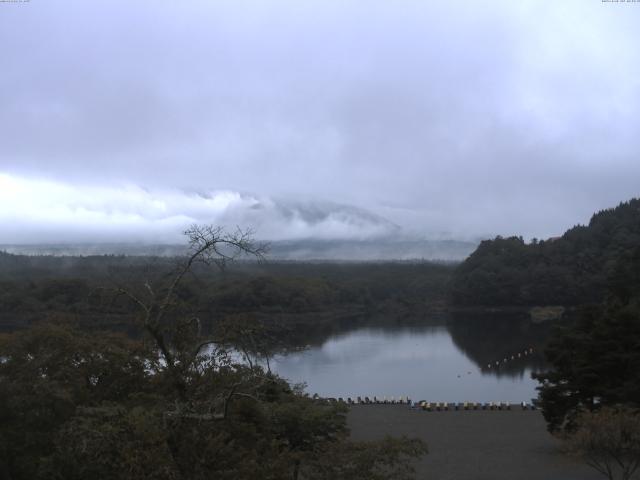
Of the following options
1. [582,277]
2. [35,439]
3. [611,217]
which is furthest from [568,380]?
[611,217]

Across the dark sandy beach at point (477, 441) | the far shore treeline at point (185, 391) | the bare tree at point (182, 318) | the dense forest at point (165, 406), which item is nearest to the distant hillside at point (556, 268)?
the far shore treeline at point (185, 391)

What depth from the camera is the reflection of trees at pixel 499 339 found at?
3516cm

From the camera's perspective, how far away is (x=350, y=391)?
92.5 ft

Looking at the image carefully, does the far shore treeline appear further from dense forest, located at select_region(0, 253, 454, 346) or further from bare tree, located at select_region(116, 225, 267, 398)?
dense forest, located at select_region(0, 253, 454, 346)

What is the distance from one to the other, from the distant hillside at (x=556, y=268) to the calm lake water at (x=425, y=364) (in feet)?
46.6

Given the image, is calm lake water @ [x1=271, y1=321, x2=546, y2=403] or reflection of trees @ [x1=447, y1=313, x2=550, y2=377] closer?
calm lake water @ [x1=271, y1=321, x2=546, y2=403]

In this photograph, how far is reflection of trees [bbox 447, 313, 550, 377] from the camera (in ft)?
115

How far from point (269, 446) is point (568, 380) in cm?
1007

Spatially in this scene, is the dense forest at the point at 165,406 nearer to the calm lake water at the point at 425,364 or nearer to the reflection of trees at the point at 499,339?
the calm lake water at the point at 425,364

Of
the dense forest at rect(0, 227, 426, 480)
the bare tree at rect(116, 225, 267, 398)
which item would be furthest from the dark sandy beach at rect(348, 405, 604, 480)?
the bare tree at rect(116, 225, 267, 398)

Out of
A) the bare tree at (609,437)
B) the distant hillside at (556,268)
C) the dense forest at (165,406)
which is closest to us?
the dense forest at (165,406)

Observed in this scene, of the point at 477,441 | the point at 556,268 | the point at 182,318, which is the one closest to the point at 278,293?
the point at 556,268

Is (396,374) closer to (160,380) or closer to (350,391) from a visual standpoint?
(350,391)

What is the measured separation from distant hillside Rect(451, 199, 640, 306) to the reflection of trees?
16.4ft
